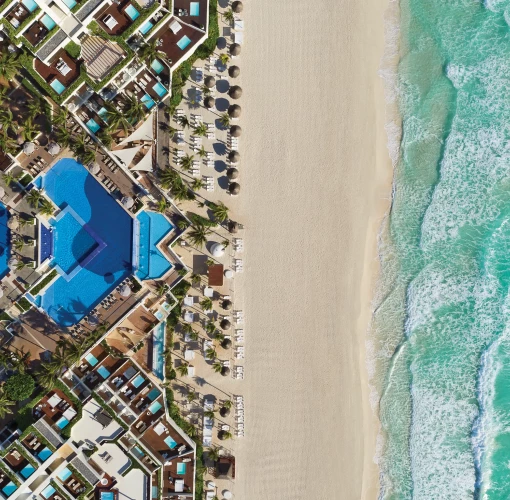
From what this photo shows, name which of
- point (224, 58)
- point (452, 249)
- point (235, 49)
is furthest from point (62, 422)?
point (452, 249)

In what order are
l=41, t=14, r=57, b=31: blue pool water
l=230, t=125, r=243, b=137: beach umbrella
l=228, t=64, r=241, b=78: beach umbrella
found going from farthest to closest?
l=230, t=125, r=243, b=137: beach umbrella < l=228, t=64, r=241, b=78: beach umbrella < l=41, t=14, r=57, b=31: blue pool water

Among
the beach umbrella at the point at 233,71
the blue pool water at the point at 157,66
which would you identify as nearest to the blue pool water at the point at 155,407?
the blue pool water at the point at 157,66

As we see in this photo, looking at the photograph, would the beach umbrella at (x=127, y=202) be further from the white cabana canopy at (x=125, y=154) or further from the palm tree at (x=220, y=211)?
the palm tree at (x=220, y=211)

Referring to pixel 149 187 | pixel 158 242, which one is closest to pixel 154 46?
pixel 149 187

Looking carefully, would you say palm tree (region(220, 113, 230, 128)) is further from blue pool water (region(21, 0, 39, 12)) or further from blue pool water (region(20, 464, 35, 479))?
blue pool water (region(20, 464, 35, 479))

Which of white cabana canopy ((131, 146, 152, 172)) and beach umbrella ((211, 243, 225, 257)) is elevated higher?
white cabana canopy ((131, 146, 152, 172))

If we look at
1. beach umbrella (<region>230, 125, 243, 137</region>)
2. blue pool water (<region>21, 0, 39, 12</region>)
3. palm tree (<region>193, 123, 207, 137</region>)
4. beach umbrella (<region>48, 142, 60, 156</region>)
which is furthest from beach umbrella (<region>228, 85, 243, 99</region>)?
blue pool water (<region>21, 0, 39, 12</region>)

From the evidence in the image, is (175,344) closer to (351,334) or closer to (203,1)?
(351,334)
